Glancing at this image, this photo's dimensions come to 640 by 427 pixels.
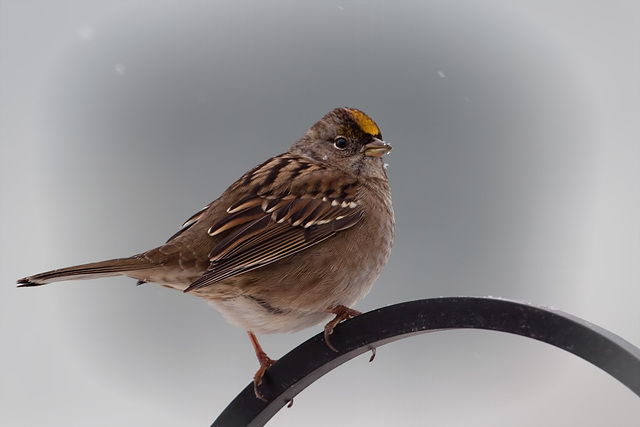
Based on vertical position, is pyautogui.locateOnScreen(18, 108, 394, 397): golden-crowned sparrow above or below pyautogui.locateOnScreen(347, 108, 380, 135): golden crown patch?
below

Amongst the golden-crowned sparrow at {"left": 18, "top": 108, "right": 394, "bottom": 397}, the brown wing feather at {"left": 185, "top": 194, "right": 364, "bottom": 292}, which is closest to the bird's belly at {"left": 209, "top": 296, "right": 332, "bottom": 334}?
the golden-crowned sparrow at {"left": 18, "top": 108, "right": 394, "bottom": 397}

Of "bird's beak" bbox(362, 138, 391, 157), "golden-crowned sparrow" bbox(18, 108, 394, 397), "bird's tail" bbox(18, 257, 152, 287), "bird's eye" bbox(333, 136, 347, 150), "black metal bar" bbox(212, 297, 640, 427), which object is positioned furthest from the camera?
"bird's eye" bbox(333, 136, 347, 150)

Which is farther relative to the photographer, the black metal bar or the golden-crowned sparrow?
the golden-crowned sparrow

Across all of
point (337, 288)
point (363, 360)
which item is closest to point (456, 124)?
point (363, 360)

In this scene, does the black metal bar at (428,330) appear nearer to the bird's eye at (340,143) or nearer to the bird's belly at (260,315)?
the bird's belly at (260,315)

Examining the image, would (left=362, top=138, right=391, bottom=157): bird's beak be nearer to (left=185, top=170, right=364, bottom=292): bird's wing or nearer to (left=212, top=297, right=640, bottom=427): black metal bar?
(left=185, top=170, right=364, bottom=292): bird's wing
